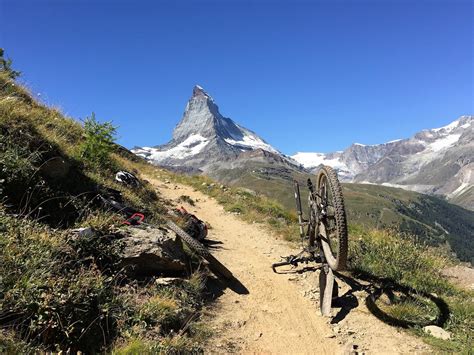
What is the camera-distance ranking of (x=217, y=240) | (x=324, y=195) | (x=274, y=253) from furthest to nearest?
(x=217, y=240) < (x=274, y=253) < (x=324, y=195)

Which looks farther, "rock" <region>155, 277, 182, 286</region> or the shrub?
the shrub

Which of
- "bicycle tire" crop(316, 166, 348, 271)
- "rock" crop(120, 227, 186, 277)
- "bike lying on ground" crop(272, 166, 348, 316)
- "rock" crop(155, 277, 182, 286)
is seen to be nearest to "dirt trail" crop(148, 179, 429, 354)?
"bike lying on ground" crop(272, 166, 348, 316)

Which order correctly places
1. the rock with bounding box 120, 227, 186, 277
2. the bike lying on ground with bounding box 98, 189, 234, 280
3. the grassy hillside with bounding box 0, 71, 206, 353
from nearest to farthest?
the grassy hillside with bounding box 0, 71, 206, 353 → the rock with bounding box 120, 227, 186, 277 → the bike lying on ground with bounding box 98, 189, 234, 280

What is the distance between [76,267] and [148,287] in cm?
156

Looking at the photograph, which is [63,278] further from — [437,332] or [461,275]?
[461,275]

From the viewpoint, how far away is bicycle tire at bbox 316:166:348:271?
25.5 ft

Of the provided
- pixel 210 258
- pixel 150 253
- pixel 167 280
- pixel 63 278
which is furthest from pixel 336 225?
pixel 63 278

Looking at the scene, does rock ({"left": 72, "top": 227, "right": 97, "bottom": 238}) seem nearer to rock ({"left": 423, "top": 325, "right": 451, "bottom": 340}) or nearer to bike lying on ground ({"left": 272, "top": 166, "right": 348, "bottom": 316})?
bike lying on ground ({"left": 272, "top": 166, "right": 348, "bottom": 316})

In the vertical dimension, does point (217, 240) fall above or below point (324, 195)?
below

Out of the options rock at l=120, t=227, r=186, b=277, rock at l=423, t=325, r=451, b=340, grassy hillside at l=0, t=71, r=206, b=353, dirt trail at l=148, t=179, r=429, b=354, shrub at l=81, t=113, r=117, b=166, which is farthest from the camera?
shrub at l=81, t=113, r=117, b=166

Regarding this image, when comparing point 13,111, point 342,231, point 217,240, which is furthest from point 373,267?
point 13,111

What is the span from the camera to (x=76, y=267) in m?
6.62

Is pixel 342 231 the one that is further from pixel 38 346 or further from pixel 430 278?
pixel 38 346

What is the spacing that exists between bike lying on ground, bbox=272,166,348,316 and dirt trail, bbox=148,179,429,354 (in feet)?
1.44
